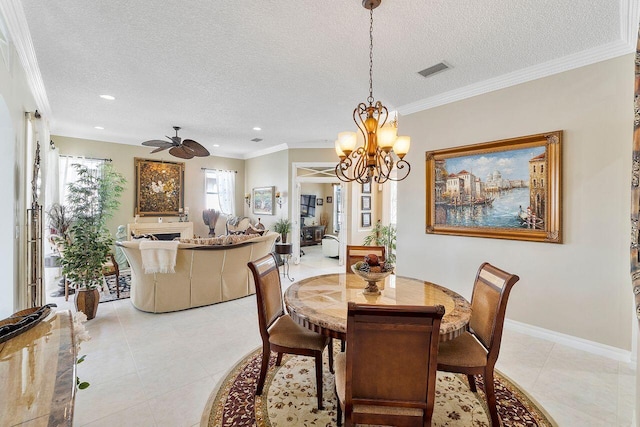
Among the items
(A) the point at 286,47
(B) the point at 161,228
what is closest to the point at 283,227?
(B) the point at 161,228

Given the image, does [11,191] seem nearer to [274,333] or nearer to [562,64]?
[274,333]

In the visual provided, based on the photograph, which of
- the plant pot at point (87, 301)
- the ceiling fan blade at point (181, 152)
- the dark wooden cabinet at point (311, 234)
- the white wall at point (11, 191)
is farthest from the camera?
the dark wooden cabinet at point (311, 234)

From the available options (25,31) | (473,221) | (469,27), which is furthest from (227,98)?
(473,221)

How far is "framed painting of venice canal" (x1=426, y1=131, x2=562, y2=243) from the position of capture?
9.55 ft

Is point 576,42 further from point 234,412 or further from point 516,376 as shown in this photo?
point 234,412

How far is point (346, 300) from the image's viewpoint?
1.94m

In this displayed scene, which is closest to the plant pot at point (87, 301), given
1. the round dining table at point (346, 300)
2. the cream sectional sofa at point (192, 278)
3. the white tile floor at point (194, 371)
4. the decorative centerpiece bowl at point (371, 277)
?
the white tile floor at point (194, 371)

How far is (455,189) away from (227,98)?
10.6ft

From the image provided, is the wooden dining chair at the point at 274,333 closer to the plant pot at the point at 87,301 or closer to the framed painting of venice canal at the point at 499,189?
the framed painting of venice canal at the point at 499,189

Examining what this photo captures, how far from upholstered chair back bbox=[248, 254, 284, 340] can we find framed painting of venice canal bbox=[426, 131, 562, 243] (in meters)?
2.37

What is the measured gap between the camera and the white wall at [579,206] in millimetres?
2570

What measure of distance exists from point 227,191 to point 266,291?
626 cm

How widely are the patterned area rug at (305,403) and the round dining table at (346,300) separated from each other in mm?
719

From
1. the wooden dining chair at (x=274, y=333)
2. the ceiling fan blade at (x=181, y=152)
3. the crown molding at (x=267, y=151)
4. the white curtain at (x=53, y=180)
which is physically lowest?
the wooden dining chair at (x=274, y=333)
